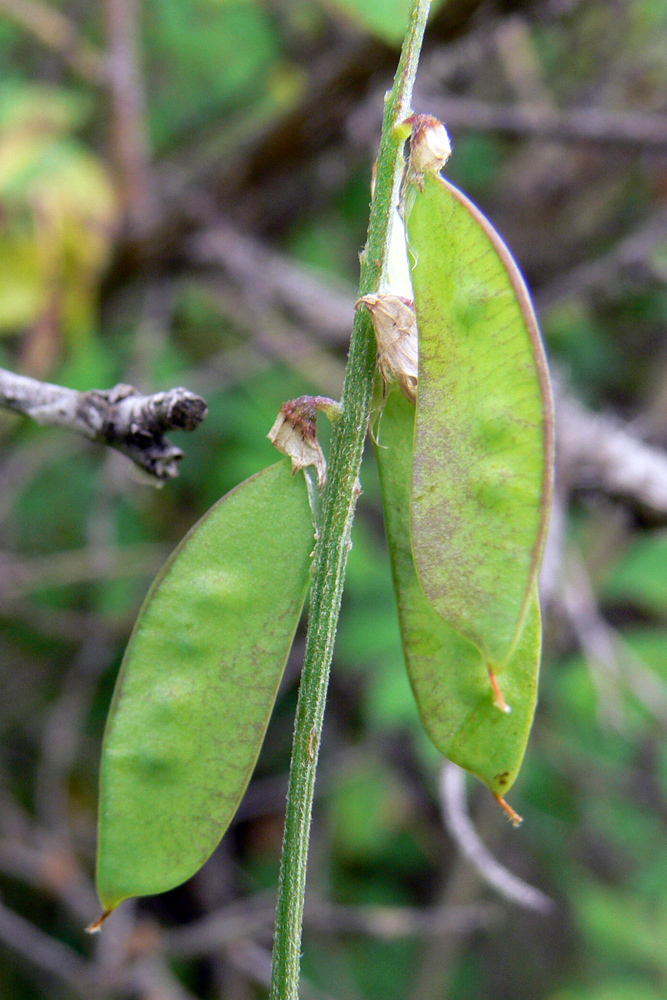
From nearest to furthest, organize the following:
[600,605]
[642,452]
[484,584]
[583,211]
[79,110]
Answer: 1. [484,584]
2. [642,452]
3. [79,110]
4. [600,605]
5. [583,211]

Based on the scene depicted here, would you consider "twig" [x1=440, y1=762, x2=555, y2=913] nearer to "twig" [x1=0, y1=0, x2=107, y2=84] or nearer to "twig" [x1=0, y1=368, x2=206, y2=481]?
"twig" [x1=0, y1=368, x2=206, y2=481]

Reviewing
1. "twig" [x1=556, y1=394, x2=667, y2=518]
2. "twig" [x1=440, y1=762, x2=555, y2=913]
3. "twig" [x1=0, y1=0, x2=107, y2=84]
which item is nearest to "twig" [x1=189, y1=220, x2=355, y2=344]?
"twig" [x1=0, y1=0, x2=107, y2=84]

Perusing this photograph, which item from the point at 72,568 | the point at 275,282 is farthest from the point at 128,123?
the point at 72,568

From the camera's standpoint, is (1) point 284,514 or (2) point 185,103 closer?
(1) point 284,514

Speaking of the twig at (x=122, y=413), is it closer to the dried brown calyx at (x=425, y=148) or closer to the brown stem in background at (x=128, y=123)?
the dried brown calyx at (x=425, y=148)

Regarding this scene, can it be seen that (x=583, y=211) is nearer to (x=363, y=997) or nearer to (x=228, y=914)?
(x=228, y=914)

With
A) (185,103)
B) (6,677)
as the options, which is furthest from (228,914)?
(185,103)

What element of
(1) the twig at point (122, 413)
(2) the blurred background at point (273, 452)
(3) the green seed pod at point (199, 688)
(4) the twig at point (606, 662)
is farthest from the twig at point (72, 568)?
(3) the green seed pod at point (199, 688)
